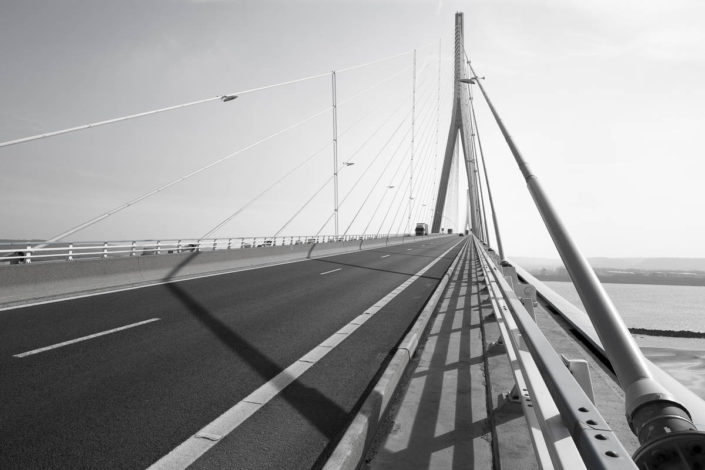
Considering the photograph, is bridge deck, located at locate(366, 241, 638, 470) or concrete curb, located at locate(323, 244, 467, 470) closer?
concrete curb, located at locate(323, 244, 467, 470)

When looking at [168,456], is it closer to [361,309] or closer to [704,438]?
[704,438]

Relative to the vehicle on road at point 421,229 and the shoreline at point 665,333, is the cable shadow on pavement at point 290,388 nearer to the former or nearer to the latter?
the shoreline at point 665,333

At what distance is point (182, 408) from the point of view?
13.1ft

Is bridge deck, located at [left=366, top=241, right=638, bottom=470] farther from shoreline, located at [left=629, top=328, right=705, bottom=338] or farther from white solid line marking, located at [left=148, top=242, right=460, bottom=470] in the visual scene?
shoreline, located at [left=629, top=328, right=705, bottom=338]

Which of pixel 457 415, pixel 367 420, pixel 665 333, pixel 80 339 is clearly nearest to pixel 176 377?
pixel 80 339

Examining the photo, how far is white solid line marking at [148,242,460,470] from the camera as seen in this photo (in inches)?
122

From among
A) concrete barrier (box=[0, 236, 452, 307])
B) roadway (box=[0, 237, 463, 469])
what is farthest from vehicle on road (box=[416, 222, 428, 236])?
roadway (box=[0, 237, 463, 469])

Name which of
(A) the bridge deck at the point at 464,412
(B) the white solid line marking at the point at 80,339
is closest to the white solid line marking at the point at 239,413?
(A) the bridge deck at the point at 464,412

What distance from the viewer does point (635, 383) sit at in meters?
1.51

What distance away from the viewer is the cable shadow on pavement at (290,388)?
12.3ft

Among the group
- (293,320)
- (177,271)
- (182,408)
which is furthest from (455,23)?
(182,408)

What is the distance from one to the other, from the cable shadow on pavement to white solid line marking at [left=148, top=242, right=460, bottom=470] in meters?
0.14

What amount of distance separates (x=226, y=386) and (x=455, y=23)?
59611mm

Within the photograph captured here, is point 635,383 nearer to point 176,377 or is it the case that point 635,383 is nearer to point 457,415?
point 457,415
